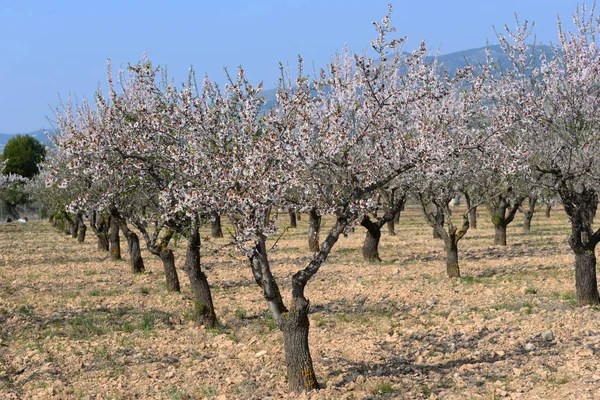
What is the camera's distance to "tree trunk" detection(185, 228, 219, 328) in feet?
43.7

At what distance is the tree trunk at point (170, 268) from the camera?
17.0 meters

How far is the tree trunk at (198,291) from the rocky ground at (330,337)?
401mm

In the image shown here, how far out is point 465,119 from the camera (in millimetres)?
14086

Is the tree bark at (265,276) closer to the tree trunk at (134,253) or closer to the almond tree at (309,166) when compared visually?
the almond tree at (309,166)

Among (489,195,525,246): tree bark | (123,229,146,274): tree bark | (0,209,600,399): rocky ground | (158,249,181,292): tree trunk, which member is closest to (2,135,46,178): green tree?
(123,229,146,274): tree bark

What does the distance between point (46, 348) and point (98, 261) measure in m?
14.4

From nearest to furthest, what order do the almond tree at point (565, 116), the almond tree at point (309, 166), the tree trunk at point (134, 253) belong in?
the almond tree at point (309, 166), the almond tree at point (565, 116), the tree trunk at point (134, 253)

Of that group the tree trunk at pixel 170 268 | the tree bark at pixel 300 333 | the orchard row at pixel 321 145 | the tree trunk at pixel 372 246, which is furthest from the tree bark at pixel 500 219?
the tree bark at pixel 300 333

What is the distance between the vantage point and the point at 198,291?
1357 cm

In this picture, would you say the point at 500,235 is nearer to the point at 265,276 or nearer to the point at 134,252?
the point at 134,252

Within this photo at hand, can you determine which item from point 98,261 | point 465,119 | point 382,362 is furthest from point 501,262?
point 98,261

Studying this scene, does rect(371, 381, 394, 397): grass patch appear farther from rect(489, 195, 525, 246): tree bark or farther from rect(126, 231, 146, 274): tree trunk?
rect(489, 195, 525, 246): tree bark

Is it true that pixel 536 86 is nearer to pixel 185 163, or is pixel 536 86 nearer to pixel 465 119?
pixel 465 119

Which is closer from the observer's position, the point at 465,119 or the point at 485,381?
the point at 485,381
